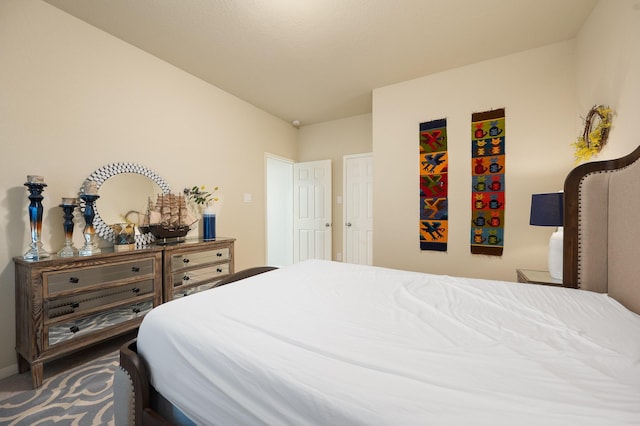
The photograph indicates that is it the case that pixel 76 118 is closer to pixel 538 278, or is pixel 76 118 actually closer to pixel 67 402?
→ pixel 67 402

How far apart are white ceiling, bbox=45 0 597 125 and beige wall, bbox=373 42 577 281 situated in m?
0.21

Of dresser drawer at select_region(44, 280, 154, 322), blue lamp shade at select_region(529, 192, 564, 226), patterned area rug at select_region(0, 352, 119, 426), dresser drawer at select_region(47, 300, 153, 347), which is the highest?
blue lamp shade at select_region(529, 192, 564, 226)

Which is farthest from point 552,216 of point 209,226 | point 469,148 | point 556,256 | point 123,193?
point 123,193

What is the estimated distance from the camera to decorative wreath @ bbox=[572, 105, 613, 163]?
1798 millimetres

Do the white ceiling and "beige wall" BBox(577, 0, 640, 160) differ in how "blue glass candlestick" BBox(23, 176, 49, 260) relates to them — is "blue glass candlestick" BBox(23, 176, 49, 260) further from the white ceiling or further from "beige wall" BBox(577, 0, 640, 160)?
"beige wall" BBox(577, 0, 640, 160)

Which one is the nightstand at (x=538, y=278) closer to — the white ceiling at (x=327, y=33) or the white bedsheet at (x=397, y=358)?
the white bedsheet at (x=397, y=358)

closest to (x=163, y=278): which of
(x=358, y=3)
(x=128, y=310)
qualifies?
(x=128, y=310)

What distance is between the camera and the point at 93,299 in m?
1.98

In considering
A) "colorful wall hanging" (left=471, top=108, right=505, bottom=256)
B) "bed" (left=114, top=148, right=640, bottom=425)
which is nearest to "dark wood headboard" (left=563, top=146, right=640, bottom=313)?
"bed" (left=114, top=148, right=640, bottom=425)

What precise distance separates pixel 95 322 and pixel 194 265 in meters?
0.84

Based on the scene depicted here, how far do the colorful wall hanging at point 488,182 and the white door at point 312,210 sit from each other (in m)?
2.22

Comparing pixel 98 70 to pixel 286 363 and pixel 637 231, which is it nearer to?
pixel 286 363

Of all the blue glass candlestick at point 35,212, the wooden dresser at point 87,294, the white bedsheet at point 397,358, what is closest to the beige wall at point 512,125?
the white bedsheet at point 397,358

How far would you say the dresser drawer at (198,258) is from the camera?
245cm
